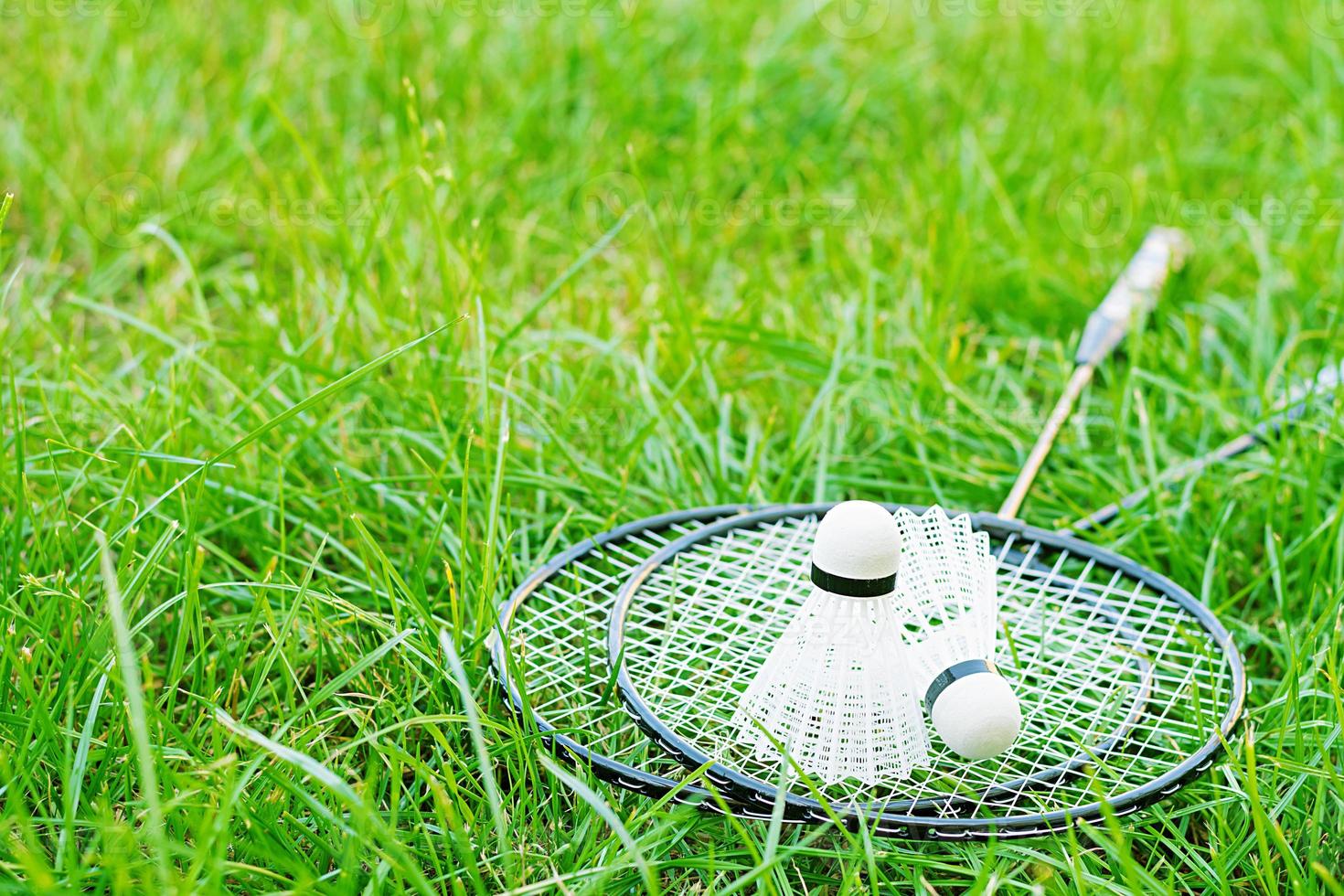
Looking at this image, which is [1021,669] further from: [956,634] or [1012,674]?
[956,634]

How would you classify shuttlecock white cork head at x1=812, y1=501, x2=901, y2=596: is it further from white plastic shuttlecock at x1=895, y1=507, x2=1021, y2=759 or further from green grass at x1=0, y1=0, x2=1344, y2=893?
green grass at x1=0, y1=0, x2=1344, y2=893

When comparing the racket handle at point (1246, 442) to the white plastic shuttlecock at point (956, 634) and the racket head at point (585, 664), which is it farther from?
the racket head at point (585, 664)

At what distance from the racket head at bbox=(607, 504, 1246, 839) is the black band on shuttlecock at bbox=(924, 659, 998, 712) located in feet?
0.24

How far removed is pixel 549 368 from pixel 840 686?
0.97m

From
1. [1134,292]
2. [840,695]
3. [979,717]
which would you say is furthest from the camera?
[1134,292]

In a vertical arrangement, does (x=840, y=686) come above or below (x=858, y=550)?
below

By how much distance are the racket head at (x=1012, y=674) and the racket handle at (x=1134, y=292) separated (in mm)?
548

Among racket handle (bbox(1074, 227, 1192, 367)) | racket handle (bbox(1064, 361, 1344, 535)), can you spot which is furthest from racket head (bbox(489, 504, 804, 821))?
racket handle (bbox(1074, 227, 1192, 367))

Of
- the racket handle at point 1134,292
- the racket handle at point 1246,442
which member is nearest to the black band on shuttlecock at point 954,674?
the racket handle at point 1246,442

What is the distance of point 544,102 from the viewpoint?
299cm

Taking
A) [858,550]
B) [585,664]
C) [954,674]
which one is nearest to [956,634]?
[954,674]

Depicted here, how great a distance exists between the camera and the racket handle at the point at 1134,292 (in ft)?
7.19

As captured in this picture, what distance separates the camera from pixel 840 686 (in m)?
1.34

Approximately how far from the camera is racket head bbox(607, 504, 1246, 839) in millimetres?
1275
